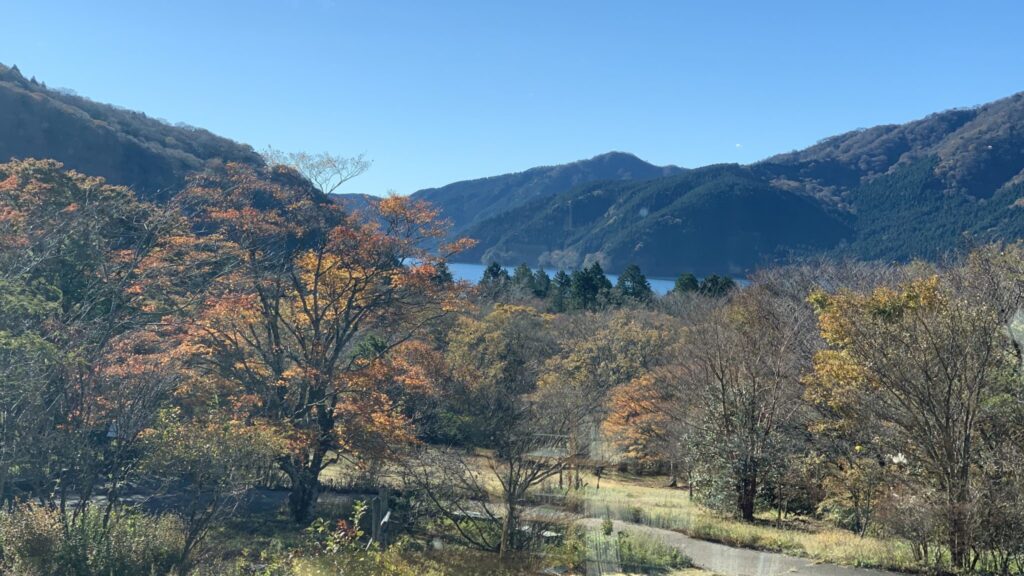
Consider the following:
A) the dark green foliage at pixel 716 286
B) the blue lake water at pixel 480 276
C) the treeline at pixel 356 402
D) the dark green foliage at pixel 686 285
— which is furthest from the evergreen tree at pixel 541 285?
the treeline at pixel 356 402

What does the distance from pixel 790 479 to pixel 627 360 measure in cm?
1698

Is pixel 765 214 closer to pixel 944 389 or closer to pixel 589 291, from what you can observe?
pixel 589 291

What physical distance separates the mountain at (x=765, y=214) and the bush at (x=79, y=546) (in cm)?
9516

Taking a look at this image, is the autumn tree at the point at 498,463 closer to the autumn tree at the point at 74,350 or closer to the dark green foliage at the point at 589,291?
the autumn tree at the point at 74,350

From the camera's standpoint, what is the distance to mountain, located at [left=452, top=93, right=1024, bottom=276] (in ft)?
390

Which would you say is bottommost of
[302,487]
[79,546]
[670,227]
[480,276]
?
[302,487]

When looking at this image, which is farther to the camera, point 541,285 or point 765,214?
point 765,214

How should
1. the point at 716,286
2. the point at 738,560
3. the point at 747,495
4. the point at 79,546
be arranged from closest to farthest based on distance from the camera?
1. the point at 79,546
2. the point at 738,560
3. the point at 747,495
4. the point at 716,286

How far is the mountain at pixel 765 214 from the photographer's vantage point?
390 ft

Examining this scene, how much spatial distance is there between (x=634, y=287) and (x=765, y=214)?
9543 centimetres

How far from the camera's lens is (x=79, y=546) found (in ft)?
24.5

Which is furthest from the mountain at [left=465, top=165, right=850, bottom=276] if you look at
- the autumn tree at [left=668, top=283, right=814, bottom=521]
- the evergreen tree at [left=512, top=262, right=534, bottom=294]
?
the autumn tree at [left=668, top=283, right=814, bottom=521]

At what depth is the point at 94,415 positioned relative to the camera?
1090cm

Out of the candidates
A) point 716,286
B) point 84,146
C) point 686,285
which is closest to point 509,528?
point 716,286
